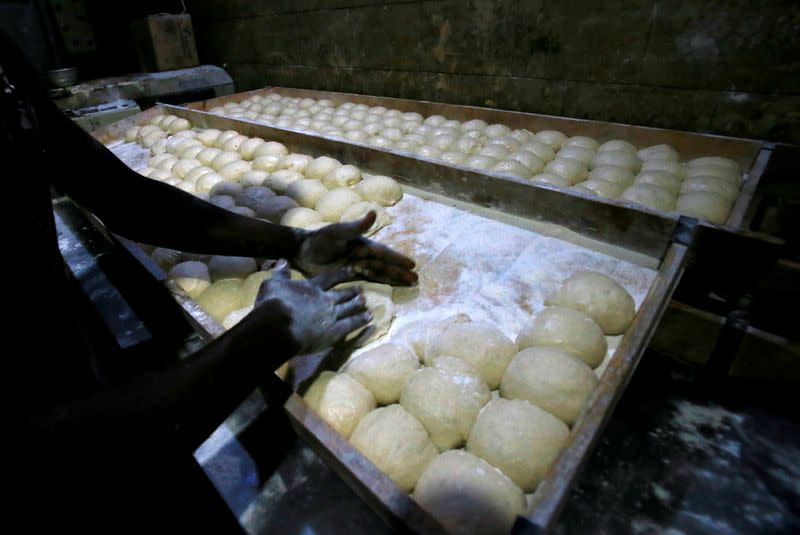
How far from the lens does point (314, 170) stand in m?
3.33

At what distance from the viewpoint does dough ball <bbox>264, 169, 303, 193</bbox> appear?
3.21 m

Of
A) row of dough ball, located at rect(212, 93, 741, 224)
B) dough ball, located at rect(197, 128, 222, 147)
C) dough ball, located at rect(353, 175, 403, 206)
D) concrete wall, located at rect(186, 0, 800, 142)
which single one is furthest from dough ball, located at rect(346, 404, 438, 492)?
dough ball, located at rect(197, 128, 222, 147)

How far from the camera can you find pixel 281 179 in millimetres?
3279

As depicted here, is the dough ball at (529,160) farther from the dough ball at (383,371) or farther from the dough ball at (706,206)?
the dough ball at (383,371)

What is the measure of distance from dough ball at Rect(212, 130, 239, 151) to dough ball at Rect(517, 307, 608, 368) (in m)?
3.71

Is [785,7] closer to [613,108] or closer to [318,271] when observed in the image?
[613,108]

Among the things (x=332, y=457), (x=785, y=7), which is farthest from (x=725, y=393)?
(x=785, y=7)

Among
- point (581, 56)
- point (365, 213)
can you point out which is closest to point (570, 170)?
point (581, 56)

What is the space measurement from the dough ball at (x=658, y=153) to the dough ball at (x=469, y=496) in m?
2.70

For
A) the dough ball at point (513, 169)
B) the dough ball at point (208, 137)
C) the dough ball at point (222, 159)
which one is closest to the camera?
the dough ball at point (513, 169)

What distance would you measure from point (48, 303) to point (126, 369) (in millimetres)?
1153

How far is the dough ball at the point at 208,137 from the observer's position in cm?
439

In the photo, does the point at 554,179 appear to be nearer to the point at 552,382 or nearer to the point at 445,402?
the point at 552,382

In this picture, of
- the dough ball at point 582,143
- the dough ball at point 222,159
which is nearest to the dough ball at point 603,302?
the dough ball at point 582,143
